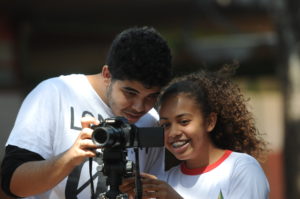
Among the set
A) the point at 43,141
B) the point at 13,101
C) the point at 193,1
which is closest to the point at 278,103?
the point at 193,1

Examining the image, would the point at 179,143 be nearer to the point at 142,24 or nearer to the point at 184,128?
the point at 184,128

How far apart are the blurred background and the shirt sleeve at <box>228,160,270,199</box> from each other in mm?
6032

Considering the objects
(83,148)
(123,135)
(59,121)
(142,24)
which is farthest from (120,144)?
(142,24)

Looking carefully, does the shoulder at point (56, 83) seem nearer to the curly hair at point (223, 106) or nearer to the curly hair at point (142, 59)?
the curly hair at point (142, 59)

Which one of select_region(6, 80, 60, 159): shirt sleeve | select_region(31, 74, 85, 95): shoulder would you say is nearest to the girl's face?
select_region(31, 74, 85, 95): shoulder

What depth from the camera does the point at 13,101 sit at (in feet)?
30.6

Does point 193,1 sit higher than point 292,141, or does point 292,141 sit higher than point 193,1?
point 193,1

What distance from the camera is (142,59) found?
9.76ft

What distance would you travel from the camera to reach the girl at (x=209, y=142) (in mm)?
3053

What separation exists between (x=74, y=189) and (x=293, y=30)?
403cm

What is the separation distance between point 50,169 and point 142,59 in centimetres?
60

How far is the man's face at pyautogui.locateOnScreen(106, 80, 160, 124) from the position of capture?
117 inches

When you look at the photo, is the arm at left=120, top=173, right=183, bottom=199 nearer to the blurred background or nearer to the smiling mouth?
the smiling mouth

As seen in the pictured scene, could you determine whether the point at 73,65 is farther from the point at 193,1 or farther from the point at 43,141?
the point at 43,141
